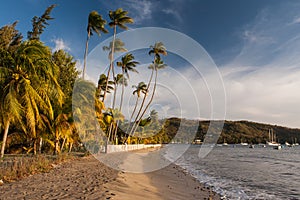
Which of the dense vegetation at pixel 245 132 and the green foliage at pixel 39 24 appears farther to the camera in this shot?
the dense vegetation at pixel 245 132

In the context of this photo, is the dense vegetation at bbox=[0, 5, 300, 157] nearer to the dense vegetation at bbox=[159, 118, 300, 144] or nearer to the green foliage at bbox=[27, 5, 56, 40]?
the green foliage at bbox=[27, 5, 56, 40]

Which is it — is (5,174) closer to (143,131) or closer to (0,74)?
(0,74)

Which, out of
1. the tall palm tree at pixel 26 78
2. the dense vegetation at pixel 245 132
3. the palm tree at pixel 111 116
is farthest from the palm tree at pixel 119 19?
the dense vegetation at pixel 245 132

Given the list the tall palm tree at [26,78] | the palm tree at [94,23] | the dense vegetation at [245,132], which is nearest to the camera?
the tall palm tree at [26,78]

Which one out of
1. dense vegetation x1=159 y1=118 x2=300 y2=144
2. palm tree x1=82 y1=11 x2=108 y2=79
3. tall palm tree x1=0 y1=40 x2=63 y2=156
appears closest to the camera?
tall palm tree x1=0 y1=40 x2=63 y2=156

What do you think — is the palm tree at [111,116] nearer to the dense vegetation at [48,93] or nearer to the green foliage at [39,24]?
the dense vegetation at [48,93]

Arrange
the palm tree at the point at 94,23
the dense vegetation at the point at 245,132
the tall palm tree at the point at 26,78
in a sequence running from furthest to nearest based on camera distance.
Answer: the dense vegetation at the point at 245,132 → the palm tree at the point at 94,23 → the tall palm tree at the point at 26,78

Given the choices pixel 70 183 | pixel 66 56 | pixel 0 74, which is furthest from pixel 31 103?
pixel 66 56

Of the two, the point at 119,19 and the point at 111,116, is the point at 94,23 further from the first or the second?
the point at 111,116

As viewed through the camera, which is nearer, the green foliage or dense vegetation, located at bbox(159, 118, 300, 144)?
the green foliage

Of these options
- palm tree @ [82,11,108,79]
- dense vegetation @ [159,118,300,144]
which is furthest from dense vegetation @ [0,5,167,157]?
dense vegetation @ [159,118,300,144]

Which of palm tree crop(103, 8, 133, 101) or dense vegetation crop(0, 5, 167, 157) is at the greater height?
palm tree crop(103, 8, 133, 101)

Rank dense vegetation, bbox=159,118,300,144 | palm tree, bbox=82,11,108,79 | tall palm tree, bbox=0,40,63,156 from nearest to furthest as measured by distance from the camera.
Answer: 1. tall palm tree, bbox=0,40,63,156
2. palm tree, bbox=82,11,108,79
3. dense vegetation, bbox=159,118,300,144

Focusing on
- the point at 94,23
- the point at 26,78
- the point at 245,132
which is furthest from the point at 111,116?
the point at 245,132
